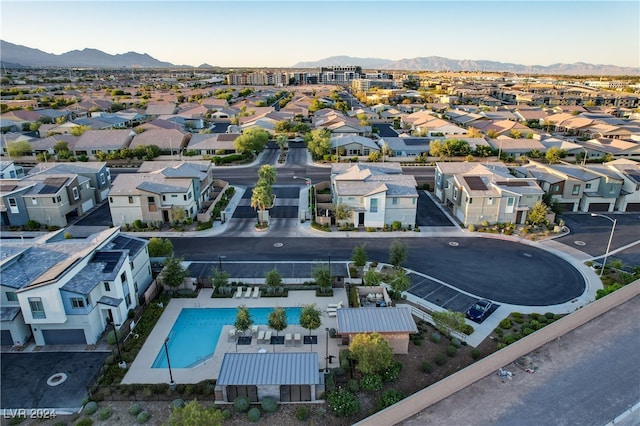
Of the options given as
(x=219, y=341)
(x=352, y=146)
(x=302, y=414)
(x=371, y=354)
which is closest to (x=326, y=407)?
(x=302, y=414)

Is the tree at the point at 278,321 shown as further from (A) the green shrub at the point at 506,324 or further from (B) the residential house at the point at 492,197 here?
(B) the residential house at the point at 492,197

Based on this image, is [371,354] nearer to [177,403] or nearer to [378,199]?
[177,403]

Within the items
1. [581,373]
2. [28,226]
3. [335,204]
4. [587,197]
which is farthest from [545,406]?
[28,226]

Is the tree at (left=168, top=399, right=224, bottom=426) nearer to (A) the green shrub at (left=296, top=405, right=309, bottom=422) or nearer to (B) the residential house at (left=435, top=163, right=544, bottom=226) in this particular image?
(A) the green shrub at (left=296, top=405, right=309, bottom=422)

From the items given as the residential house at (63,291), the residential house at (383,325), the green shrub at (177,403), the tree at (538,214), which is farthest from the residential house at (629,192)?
the residential house at (63,291)

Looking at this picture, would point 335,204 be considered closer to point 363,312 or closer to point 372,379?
point 363,312

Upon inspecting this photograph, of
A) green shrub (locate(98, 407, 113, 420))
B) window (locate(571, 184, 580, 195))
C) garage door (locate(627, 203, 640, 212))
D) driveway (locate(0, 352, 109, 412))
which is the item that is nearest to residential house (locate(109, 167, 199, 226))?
driveway (locate(0, 352, 109, 412))

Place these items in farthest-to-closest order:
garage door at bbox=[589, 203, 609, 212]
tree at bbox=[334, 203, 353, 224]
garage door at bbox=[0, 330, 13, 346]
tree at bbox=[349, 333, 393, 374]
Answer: garage door at bbox=[589, 203, 609, 212] → tree at bbox=[334, 203, 353, 224] → garage door at bbox=[0, 330, 13, 346] → tree at bbox=[349, 333, 393, 374]
